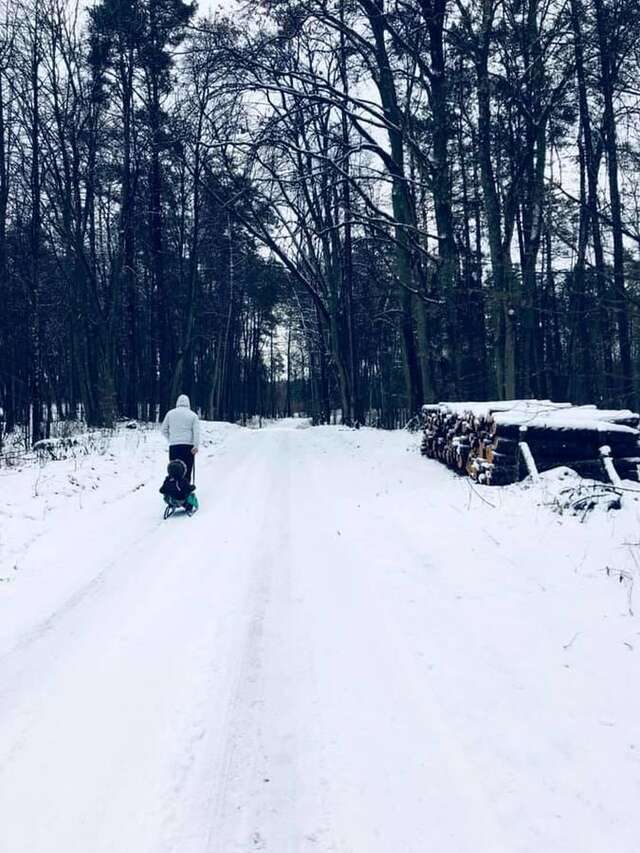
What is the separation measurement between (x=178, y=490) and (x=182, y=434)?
4.40 feet

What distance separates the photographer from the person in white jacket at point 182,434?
31.9 ft

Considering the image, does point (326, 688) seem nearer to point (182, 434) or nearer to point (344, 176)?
point (182, 434)

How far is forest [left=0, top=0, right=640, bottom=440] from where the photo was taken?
43.4 ft

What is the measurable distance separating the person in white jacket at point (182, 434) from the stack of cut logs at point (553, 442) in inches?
205

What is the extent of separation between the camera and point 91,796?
260 centimetres

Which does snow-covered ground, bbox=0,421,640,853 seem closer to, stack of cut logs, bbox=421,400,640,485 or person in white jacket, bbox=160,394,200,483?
stack of cut logs, bbox=421,400,640,485

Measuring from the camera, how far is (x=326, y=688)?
351 centimetres

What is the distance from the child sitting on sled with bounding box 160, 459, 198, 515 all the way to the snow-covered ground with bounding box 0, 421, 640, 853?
1.19 m

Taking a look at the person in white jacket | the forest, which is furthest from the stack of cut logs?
the person in white jacket

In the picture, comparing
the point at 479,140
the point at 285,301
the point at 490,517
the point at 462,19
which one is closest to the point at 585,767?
the point at 490,517

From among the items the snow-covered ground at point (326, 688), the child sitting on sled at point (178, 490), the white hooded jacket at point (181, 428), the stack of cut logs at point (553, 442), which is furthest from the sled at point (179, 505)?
the stack of cut logs at point (553, 442)

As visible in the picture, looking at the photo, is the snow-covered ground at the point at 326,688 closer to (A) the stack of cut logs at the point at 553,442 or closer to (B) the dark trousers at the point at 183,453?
(A) the stack of cut logs at the point at 553,442

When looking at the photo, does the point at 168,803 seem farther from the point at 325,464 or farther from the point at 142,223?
the point at 142,223

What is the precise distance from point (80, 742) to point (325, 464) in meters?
11.4
